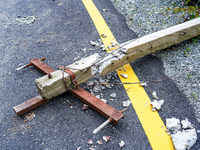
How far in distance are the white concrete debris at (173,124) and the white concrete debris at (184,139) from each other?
6cm

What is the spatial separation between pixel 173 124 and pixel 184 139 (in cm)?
18

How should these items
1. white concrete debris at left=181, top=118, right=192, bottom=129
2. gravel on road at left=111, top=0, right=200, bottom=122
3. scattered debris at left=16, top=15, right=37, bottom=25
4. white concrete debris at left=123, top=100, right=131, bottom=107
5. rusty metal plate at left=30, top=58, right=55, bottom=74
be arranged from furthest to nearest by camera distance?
scattered debris at left=16, top=15, right=37, bottom=25 → rusty metal plate at left=30, top=58, right=55, bottom=74 → gravel on road at left=111, top=0, right=200, bottom=122 → white concrete debris at left=123, top=100, right=131, bottom=107 → white concrete debris at left=181, top=118, right=192, bottom=129

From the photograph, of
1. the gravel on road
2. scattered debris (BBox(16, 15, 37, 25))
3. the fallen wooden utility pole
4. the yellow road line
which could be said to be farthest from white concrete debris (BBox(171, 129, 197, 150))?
scattered debris (BBox(16, 15, 37, 25))

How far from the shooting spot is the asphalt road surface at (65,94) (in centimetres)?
191

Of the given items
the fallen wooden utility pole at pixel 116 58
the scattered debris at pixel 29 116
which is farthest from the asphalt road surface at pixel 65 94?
the fallen wooden utility pole at pixel 116 58

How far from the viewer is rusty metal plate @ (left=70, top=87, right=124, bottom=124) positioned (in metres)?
1.93

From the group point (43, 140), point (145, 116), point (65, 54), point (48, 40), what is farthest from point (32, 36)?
point (145, 116)

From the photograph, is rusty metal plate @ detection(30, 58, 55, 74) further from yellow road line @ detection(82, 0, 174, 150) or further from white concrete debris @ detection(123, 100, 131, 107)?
white concrete debris @ detection(123, 100, 131, 107)

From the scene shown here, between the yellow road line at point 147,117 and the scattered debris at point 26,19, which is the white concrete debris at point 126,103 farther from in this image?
the scattered debris at point 26,19

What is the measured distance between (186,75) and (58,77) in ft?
5.15

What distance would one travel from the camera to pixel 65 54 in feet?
10.0

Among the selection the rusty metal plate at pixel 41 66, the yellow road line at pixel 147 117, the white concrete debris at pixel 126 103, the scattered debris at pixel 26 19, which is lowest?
the yellow road line at pixel 147 117

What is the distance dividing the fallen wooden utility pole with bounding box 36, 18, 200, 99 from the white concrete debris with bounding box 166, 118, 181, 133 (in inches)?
36.6

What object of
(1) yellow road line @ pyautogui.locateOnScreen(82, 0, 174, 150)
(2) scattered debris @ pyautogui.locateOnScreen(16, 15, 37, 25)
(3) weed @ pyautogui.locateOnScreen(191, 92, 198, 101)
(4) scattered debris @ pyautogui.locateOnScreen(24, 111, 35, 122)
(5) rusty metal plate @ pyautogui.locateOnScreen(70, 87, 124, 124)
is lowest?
(1) yellow road line @ pyautogui.locateOnScreen(82, 0, 174, 150)
